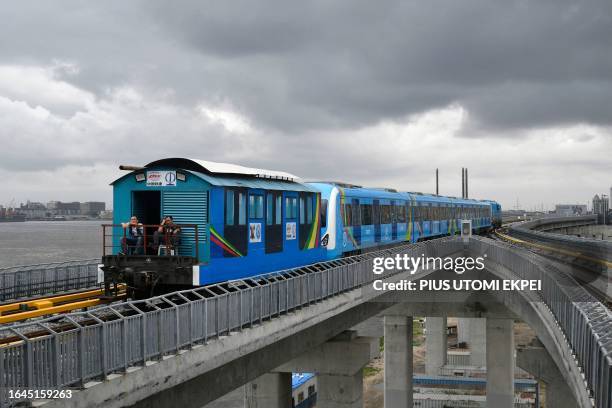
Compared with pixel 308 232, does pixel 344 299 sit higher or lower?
lower

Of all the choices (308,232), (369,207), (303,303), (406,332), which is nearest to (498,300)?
(406,332)

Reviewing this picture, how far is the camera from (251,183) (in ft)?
61.2

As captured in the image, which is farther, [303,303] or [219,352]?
[303,303]

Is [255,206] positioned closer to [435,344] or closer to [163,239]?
[163,239]

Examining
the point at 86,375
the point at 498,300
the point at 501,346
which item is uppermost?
the point at 86,375

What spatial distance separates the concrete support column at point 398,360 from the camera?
42.0 metres

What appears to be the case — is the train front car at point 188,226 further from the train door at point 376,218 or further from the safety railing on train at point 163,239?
the train door at point 376,218

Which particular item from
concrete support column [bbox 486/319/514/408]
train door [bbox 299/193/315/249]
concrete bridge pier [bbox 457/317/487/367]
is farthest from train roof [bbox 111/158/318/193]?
concrete bridge pier [bbox 457/317/487/367]

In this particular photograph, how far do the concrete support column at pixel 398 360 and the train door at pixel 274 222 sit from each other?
24533 millimetres

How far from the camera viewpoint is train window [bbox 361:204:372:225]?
31.6 m

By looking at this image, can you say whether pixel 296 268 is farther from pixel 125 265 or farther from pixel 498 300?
pixel 498 300

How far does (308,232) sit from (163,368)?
39.3 ft

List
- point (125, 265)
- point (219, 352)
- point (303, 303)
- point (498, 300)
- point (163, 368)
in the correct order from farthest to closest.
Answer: point (498, 300) → point (303, 303) → point (125, 265) → point (219, 352) → point (163, 368)

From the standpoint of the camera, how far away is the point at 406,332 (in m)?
42.8
